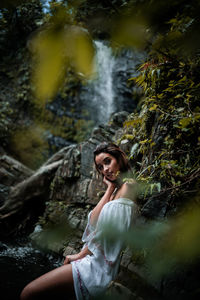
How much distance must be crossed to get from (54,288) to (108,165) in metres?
1.10

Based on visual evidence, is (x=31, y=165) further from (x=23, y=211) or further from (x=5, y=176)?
(x=23, y=211)

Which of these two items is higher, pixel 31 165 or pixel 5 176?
pixel 31 165

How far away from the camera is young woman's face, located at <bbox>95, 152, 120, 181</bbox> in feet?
6.53

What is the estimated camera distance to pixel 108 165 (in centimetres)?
202

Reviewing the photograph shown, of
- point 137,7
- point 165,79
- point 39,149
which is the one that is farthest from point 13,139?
point 137,7

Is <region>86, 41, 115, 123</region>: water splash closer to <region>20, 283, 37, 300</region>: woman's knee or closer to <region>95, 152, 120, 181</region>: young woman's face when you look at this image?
<region>95, 152, 120, 181</region>: young woman's face

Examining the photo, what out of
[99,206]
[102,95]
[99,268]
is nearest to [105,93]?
[102,95]

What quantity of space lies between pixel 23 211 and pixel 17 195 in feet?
1.40

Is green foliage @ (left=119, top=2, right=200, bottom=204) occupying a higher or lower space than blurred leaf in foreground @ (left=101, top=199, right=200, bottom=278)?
higher

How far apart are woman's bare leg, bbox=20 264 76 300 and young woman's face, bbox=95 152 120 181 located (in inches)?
34.7

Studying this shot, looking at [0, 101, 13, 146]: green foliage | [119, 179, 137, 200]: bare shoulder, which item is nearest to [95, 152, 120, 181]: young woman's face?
[119, 179, 137, 200]: bare shoulder

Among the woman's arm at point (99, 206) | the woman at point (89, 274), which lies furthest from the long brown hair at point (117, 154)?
the woman at point (89, 274)

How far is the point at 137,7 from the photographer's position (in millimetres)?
577

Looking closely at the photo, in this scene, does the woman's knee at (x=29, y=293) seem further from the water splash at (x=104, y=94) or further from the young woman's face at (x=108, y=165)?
the water splash at (x=104, y=94)
